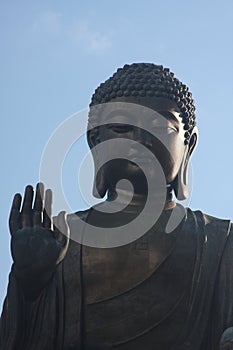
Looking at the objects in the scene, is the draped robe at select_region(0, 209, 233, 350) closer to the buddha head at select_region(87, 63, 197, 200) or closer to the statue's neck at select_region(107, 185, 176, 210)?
the statue's neck at select_region(107, 185, 176, 210)

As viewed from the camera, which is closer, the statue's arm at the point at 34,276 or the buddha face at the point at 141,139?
the statue's arm at the point at 34,276

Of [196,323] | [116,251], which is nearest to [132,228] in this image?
[116,251]

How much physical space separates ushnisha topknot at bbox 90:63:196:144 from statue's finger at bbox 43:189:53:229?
4.04ft

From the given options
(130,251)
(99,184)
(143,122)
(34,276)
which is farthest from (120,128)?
(34,276)

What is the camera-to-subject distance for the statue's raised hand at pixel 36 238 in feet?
24.9

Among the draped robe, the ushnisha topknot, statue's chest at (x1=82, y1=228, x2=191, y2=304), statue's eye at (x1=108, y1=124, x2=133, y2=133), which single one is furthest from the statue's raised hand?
the ushnisha topknot

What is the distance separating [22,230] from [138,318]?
113 centimetres

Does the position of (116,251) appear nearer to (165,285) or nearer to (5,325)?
(165,285)

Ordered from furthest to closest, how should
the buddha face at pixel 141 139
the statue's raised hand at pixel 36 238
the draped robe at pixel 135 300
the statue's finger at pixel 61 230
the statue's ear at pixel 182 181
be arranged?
the statue's ear at pixel 182 181, the buddha face at pixel 141 139, the draped robe at pixel 135 300, the statue's finger at pixel 61 230, the statue's raised hand at pixel 36 238

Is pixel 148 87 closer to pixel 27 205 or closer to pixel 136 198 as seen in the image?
pixel 136 198

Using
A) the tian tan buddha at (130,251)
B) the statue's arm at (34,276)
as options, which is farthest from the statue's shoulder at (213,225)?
the statue's arm at (34,276)

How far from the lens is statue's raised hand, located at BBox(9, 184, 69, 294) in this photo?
7.60 metres

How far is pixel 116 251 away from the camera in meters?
8.30

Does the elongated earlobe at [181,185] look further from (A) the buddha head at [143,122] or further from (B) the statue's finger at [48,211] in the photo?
(B) the statue's finger at [48,211]
